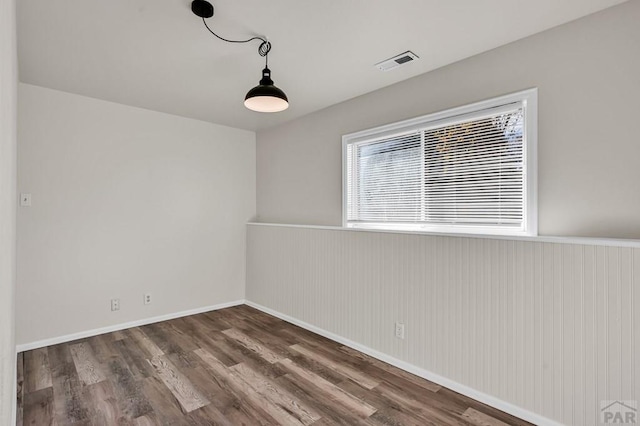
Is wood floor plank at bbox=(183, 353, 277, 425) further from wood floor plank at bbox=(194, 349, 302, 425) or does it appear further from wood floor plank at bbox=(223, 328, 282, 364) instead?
wood floor plank at bbox=(223, 328, 282, 364)

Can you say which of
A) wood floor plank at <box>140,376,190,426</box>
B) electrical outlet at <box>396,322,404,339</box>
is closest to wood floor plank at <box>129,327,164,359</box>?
wood floor plank at <box>140,376,190,426</box>

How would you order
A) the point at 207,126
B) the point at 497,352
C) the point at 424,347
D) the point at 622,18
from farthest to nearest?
the point at 207,126 → the point at 424,347 → the point at 497,352 → the point at 622,18

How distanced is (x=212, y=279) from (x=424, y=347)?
10.0 ft

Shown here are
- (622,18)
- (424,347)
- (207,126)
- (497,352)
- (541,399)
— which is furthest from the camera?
(207,126)

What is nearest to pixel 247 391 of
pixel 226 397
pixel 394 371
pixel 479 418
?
pixel 226 397

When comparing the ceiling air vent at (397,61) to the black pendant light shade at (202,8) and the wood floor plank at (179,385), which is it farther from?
the wood floor plank at (179,385)

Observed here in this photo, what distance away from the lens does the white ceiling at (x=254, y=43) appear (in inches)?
82.0

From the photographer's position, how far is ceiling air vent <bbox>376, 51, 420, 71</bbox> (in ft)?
8.66

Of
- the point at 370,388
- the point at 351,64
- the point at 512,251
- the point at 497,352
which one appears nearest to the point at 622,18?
the point at 512,251

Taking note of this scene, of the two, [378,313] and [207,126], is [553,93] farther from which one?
[207,126]

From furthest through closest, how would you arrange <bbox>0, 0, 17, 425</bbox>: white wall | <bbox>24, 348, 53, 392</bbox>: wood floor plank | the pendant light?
<bbox>24, 348, 53, 392</bbox>: wood floor plank → the pendant light → <bbox>0, 0, 17, 425</bbox>: white wall

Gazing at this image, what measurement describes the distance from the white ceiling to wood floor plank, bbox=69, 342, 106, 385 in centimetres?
265

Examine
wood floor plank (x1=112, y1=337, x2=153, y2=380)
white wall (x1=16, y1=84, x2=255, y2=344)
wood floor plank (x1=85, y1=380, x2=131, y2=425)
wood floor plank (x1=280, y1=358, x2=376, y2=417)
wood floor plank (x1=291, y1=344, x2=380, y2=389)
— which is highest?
white wall (x1=16, y1=84, x2=255, y2=344)

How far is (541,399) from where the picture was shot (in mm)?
2156
